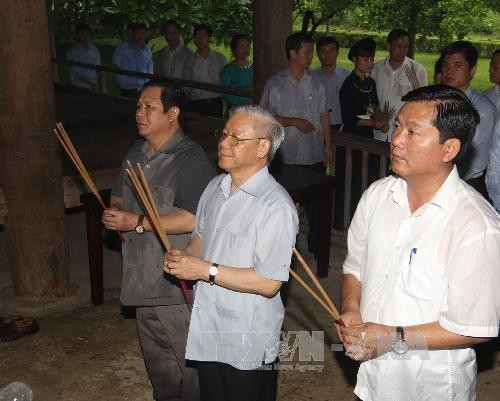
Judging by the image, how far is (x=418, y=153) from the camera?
7.70 feet

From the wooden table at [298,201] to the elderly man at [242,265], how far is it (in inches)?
101

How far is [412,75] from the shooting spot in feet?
24.5

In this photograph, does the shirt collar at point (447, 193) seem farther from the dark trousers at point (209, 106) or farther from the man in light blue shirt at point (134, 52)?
the man in light blue shirt at point (134, 52)

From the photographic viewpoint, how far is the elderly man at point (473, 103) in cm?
491

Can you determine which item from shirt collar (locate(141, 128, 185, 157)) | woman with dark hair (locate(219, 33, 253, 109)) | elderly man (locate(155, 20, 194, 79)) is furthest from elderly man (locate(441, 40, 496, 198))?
elderly man (locate(155, 20, 194, 79))

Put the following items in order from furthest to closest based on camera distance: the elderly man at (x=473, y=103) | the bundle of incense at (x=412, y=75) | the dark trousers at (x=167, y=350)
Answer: the bundle of incense at (x=412, y=75) < the elderly man at (x=473, y=103) < the dark trousers at (x=167, y=350)

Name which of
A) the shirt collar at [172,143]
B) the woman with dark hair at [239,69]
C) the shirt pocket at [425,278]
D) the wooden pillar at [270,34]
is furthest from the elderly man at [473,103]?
the woman with dark hair at [239,69]

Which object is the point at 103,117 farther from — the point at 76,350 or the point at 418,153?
the point at 418,153

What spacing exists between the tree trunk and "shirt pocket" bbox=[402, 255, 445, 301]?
3550mm

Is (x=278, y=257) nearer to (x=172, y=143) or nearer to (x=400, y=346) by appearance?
(x=400, y=346)

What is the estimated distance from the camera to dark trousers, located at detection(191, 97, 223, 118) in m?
9.71

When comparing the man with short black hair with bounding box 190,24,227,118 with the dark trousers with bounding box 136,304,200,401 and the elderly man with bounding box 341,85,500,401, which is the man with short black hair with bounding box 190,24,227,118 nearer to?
the dark trousers with bounding box 136,304,200,401

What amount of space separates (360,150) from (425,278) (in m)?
3.99

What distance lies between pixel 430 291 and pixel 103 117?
7484 mm
